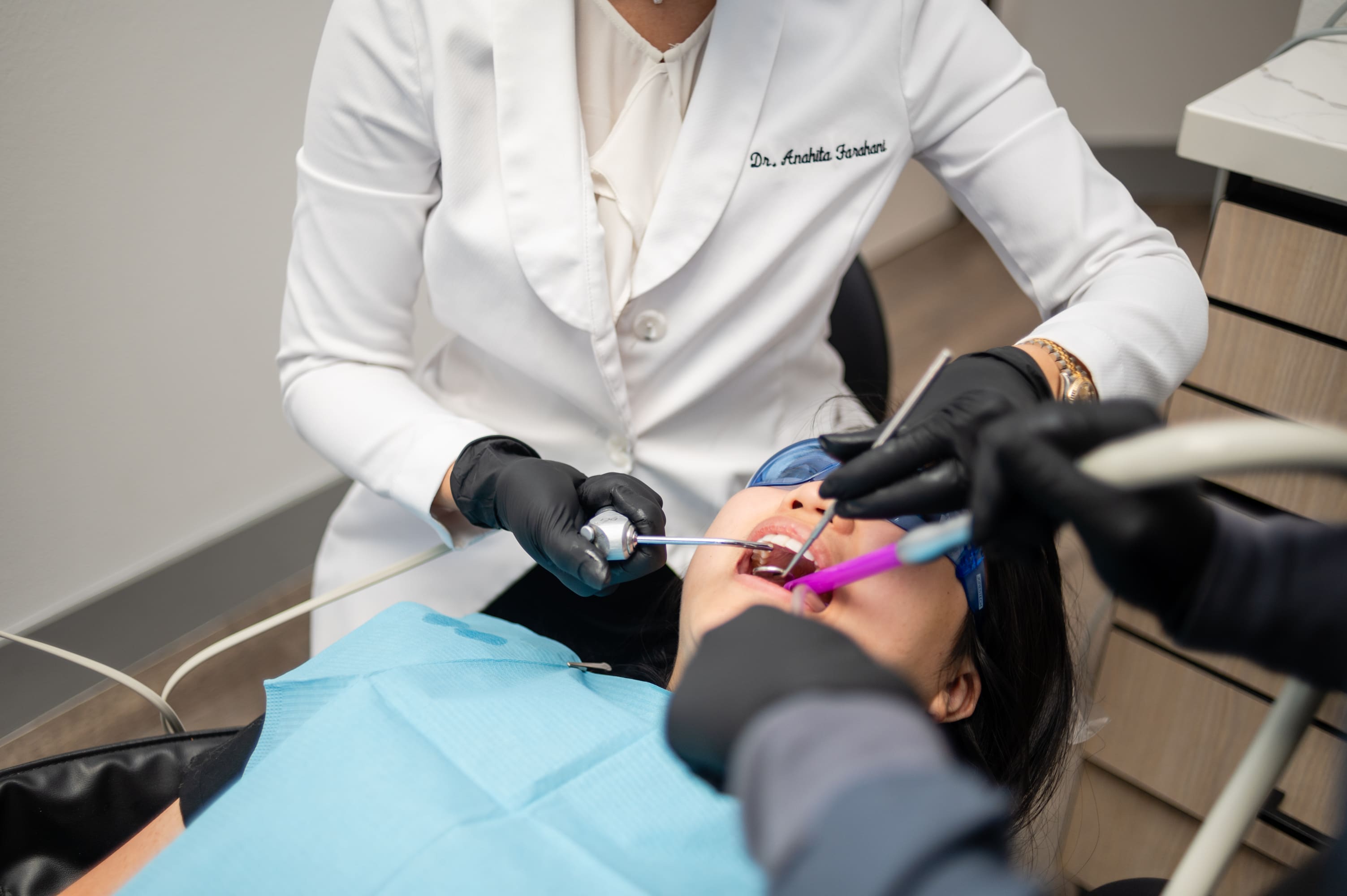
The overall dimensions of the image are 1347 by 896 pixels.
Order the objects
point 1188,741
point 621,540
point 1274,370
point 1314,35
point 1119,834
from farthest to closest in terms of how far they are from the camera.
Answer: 1. point 1119,834
2. point 1188,741
3. point 1314,35
4. point 1274,370
5. point 621,540

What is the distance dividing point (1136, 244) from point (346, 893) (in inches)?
39.2

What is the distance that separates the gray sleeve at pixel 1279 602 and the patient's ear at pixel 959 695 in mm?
448

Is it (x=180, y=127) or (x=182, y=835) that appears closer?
(x=182, y=835)

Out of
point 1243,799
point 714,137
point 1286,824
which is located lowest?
point 1286,824

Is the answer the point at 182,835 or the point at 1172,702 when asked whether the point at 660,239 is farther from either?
the point at 1172,702

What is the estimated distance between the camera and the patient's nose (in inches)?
35.1

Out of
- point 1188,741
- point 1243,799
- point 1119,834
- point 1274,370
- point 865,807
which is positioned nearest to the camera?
point 865,807

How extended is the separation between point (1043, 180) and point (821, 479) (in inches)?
16.5

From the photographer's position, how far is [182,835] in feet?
2.31

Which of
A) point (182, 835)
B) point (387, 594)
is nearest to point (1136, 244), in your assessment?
point (387, 594)

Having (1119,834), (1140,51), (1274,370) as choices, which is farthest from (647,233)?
(1140,51)

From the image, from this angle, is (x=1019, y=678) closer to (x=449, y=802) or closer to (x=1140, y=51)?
(x=449, y=802)

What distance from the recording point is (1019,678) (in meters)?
0.95

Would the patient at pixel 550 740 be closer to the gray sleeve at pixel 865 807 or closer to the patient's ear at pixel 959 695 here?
the patient's ear at pixel 959 695
